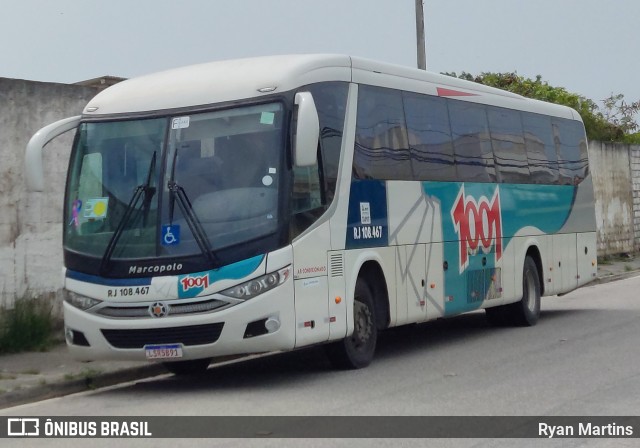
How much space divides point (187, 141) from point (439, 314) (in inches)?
181

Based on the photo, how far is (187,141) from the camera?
38.2ft

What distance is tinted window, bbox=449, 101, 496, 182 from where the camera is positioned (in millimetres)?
15533

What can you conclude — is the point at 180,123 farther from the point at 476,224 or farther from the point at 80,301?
the point at 476,224

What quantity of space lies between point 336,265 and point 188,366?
2.26 metres

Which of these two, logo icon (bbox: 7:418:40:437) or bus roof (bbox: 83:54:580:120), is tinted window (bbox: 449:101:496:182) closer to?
bus roof (bbox: 83:54:580:120)

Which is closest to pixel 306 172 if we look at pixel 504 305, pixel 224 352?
pixel 224 352

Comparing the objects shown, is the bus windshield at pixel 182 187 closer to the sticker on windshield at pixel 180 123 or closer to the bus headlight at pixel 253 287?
the sticker on windshield at pixel 180 123

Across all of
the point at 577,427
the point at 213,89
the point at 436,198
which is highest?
the point at 213,89

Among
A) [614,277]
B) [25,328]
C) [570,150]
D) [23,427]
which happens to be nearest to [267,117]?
[23,427]

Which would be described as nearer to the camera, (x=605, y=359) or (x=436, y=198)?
(x=605, y=359)

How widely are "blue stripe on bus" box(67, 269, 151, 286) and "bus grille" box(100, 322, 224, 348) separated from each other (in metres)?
0.46

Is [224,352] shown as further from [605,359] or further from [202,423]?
[605,359]

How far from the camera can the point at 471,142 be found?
52.4 feet

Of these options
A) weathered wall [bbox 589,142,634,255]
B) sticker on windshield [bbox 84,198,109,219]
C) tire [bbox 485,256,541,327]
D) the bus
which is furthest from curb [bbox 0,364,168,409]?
weathered wall [bbox 589,142,634,255]
